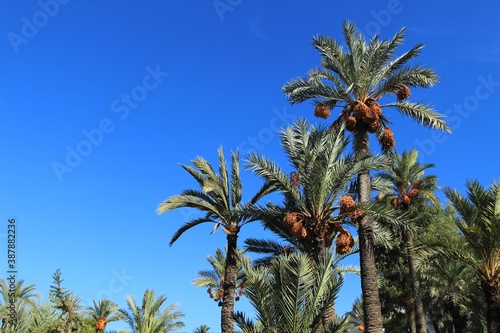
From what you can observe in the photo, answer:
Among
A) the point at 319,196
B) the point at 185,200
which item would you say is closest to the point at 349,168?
the point at 319,196

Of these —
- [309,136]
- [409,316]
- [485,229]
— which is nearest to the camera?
[485,229]

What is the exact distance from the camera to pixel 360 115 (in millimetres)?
15617

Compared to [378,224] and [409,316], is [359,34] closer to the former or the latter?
[378,224]

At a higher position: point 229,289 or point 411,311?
point 411,311

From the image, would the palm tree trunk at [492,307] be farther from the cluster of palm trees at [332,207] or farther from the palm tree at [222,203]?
the palm tree at [222,203]

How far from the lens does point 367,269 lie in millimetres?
14430

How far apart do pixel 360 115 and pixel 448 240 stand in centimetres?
473

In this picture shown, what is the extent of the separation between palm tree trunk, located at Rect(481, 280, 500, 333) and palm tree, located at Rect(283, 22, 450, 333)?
14.0 feet

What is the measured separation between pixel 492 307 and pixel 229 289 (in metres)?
8.78

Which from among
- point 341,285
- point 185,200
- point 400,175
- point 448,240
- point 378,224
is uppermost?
point 400,175

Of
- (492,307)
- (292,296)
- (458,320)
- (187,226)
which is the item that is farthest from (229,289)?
(458,320)

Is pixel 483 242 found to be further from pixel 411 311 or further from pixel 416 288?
pixel 411 311

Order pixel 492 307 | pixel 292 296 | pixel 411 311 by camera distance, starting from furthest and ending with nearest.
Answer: pixel 411 311 → pixel 492 307 → pixel 292 296

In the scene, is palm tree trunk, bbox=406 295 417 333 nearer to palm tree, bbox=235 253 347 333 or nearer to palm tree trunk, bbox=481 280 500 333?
palm tree trunk, bbox=481 280 500 333
